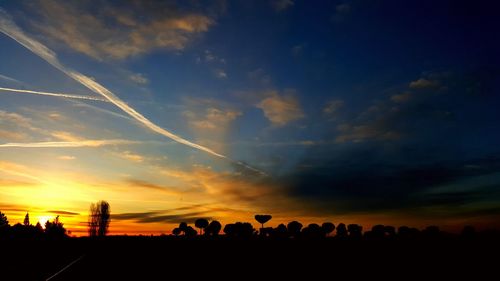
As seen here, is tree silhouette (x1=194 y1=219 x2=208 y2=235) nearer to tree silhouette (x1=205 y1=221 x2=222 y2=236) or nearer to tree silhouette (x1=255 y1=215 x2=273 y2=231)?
tree silhouette (x1=205 y1=221 x2=222 y2=236)

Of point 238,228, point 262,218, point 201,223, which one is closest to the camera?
point 238,228

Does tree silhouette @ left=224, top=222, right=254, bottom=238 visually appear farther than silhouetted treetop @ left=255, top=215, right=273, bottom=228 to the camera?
No

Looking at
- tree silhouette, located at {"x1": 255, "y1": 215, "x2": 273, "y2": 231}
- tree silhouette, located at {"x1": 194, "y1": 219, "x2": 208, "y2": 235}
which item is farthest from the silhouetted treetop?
tree silhouette, located at {"x1": 194, "y1": 219, "x2": 208, "y2": 235}

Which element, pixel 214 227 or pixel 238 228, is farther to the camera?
pixel 214 227

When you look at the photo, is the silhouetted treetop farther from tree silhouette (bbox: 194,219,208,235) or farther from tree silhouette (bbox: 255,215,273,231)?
tree silhouette (bbox: 194,219,208,235)

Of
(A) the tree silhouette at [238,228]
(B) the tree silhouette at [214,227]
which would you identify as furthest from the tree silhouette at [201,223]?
(A) the tree silhouette at [238,228]

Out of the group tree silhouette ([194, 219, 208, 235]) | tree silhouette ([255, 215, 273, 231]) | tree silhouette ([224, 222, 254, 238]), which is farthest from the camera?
tree silhouette ([194, 219, 208, 235])

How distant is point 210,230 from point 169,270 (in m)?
139

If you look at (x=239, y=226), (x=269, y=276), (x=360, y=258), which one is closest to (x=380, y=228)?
(x=239, y=226)

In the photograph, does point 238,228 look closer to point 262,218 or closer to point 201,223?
point 262,218

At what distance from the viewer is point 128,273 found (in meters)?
18.9

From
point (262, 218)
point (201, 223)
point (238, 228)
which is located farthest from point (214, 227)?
point (238, 228)

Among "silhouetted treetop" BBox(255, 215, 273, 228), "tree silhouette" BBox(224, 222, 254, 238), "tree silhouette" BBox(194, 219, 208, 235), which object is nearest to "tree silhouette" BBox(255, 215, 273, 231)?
"silhouetted treetop" BBox(255, 215, 273, 228)

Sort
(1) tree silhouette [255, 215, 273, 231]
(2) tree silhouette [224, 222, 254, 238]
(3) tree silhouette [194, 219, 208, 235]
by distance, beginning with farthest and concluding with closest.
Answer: (3) tree silhouette [194, 219, 208, 235] → (1) tree silhouette [255, 215, 273, 231] → (2) tree silhouette [224, 222, 254, 238]
